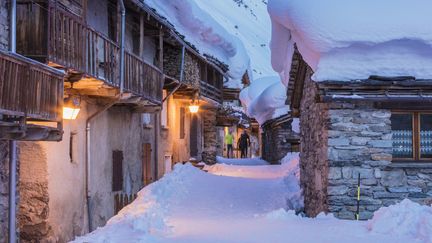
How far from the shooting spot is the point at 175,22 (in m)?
25.0

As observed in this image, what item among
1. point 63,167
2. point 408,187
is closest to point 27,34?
point 63,167

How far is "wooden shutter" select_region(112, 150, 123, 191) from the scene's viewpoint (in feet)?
53.3

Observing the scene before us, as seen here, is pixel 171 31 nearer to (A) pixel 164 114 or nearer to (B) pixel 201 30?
(A) pixel 164 114

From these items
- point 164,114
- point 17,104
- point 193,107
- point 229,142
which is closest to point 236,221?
point 17,104

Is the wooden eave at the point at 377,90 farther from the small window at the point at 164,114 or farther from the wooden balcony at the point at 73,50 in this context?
the small window at the point at 164,114

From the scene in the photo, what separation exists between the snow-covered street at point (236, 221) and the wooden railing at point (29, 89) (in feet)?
6.63

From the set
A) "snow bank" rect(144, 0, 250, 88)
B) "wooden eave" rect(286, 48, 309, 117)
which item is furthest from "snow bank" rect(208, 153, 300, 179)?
"wooden eave" rect(286, 48, 309, 117)

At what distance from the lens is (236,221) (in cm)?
1092

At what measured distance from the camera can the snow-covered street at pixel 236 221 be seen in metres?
8.31

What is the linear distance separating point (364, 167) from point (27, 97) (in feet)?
19.9

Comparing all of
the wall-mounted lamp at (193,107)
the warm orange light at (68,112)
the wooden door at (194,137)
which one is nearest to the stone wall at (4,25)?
the warm orange light at (68,112)

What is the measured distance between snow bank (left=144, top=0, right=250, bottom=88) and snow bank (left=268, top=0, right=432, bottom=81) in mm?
10403

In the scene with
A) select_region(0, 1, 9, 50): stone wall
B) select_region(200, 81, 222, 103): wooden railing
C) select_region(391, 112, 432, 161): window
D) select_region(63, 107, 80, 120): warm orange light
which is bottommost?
select_region(391, 112, 432, 161): window

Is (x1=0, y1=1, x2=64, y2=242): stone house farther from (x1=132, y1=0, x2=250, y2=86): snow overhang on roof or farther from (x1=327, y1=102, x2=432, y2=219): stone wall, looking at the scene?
(x1=132, y1=0, x2=250, y2=86): snow overhang on roof
